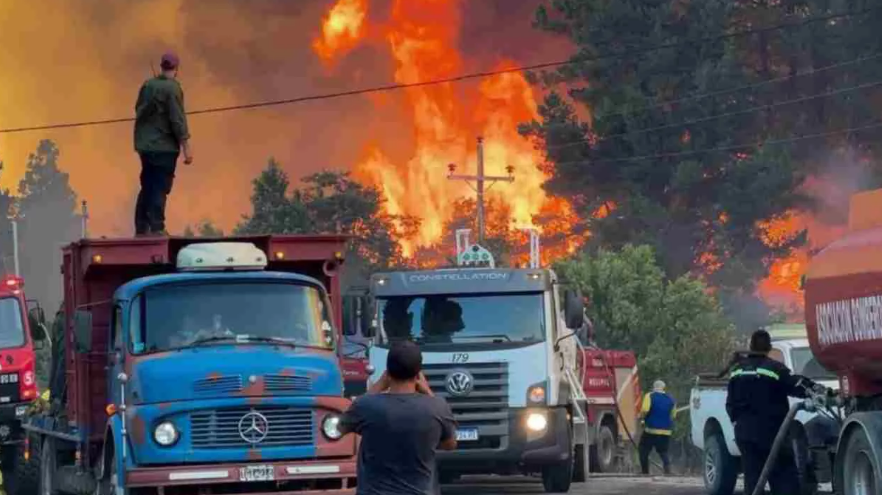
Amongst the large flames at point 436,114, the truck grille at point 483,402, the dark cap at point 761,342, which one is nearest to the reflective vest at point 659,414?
the truck grille at point 483,402

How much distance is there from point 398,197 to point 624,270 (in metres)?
24.0

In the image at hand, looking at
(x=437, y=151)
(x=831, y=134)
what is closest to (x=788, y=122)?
(x=831, y=134)

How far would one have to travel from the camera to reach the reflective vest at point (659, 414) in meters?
29.4

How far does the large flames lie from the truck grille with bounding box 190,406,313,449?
5507 cm

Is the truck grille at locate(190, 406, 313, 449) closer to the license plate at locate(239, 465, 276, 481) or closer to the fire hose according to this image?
the license plate at locate(239, 465, 276, 481)

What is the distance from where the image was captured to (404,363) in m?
9.02

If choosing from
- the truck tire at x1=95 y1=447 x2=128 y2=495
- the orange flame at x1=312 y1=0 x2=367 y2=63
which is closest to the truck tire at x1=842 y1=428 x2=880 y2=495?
the truck tire at x1=95 y1=447 x2=128 y2=495

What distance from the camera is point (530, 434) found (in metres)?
20.1

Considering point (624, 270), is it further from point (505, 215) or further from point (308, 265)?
point (308, 265)

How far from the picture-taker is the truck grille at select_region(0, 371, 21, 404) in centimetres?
2420

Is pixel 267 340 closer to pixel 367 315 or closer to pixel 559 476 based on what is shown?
pixel 367 315

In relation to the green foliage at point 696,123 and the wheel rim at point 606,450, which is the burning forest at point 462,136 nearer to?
the green foliage at point 696,123

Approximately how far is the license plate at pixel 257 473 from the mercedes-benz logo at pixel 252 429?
226mm

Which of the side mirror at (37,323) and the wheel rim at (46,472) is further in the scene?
the side mirror at (37,323)
